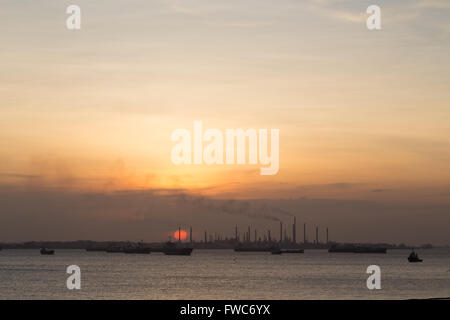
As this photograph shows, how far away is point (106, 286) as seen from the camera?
10850cm

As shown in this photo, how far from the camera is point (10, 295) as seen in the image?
3654 inches

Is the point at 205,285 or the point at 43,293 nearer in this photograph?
the point at 43,293

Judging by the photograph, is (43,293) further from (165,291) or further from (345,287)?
(345,287)
